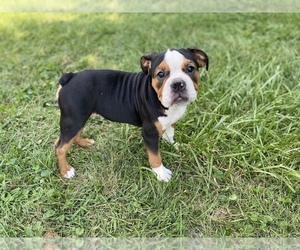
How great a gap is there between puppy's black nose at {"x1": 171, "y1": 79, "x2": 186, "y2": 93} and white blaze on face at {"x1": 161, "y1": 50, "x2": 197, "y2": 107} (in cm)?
2

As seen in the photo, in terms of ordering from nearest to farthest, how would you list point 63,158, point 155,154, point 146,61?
point 146,61 < point 155,154 < point 63,158

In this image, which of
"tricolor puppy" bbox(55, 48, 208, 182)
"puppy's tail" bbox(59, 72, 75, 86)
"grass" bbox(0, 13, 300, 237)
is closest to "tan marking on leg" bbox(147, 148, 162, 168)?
"tricolor puppy" bbox(55, 48, 208, 182)

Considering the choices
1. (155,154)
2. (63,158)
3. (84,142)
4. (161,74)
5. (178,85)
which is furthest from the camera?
(84,142)

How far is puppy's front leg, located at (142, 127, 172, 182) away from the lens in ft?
10.7

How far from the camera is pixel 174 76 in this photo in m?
2.88

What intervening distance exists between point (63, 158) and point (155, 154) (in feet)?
2.64

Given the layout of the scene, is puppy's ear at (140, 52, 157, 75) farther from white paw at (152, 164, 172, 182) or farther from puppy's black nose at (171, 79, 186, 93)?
white paw at (152, 164, 172, 182)

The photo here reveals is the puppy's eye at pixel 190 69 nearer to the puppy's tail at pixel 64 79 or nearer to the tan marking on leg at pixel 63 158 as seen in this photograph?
the puppy's tail at pixel 64 79

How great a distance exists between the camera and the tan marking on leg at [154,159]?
335 cm

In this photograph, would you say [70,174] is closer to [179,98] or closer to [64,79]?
[64,79]

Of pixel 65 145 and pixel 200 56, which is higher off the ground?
pixel 200 56

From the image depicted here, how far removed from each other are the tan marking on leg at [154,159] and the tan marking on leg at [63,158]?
663mm

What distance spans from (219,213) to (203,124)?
97cm

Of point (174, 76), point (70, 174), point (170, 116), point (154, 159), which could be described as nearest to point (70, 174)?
point (70, 174)
